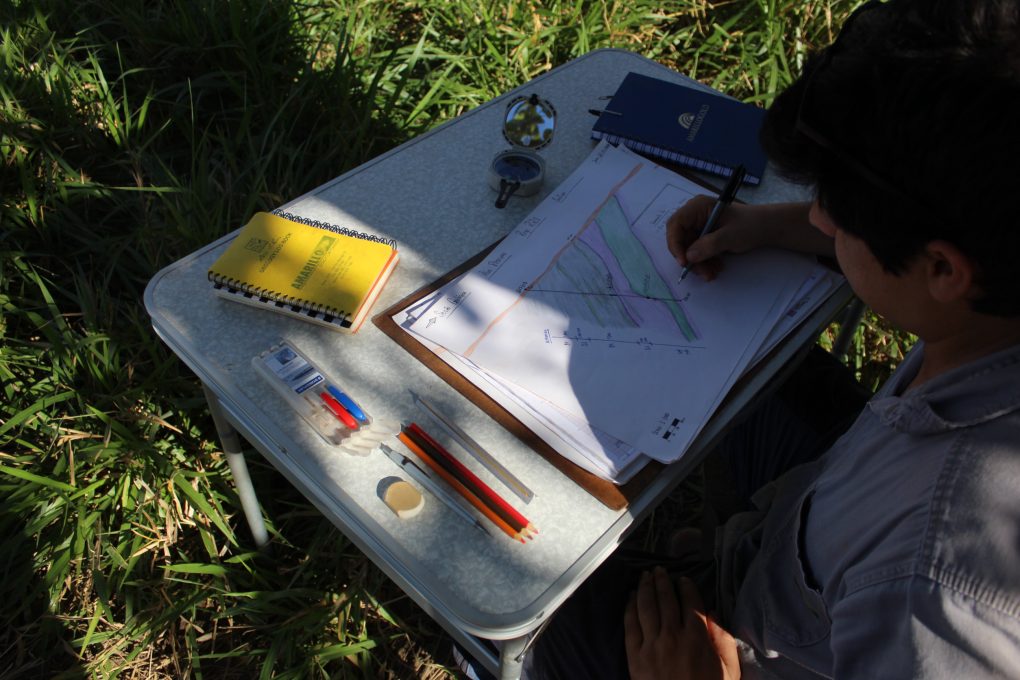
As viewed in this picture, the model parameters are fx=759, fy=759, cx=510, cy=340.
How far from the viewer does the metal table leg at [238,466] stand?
1.19m

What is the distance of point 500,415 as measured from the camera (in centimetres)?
96

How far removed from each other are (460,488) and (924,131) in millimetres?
596

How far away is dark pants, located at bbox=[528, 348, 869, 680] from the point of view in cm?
109

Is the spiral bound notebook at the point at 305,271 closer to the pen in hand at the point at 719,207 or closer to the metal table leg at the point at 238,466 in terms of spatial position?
the metal table leg at the point at 238,466

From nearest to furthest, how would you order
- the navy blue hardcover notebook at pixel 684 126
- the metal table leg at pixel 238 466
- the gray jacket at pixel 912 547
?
the gray jacket at pixel 912 547, the metal table leg at pixel 238 466, the navy blue hardcover notebook at pixel 684 126

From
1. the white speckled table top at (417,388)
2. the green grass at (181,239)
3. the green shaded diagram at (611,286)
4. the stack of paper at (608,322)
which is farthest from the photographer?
the green grass at (181,239)

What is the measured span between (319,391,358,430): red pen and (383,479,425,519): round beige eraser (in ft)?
0.31

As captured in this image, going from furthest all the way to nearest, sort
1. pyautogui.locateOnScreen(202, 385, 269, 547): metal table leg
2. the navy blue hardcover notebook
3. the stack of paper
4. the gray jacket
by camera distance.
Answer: the navy blue hardcover notebook
pyautogui.locateOnScreen(202, 385, 269, 547): metal table leg
the stack of paper
the gray jacket

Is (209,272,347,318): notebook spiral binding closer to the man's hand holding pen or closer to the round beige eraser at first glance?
the round beige eraser

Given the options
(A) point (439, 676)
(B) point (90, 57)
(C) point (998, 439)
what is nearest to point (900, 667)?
(C) point (998, 439)

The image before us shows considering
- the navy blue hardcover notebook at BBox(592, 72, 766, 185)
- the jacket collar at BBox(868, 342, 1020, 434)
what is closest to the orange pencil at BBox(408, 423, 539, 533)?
the jacket collar at BBox(868, 342, 1020, 434)

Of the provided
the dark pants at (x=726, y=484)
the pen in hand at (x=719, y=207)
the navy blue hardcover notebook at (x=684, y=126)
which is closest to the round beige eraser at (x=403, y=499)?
the dark pants at (x=726, y=484)

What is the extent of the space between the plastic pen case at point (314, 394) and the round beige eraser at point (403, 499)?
0.25 feet

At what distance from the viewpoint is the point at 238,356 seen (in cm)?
101
